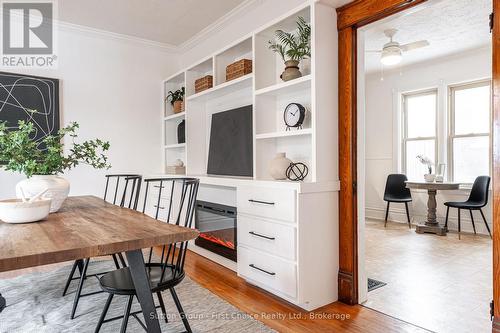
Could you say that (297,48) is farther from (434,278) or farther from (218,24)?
(434,278)

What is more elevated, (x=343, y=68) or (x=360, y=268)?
(x=343, y=68)

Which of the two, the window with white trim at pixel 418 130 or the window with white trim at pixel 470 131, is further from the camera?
the window with white trim at pixel 418 130

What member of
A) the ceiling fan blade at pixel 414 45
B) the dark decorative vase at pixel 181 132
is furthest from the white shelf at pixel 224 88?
the ceiling fan blade at pixel 414 45

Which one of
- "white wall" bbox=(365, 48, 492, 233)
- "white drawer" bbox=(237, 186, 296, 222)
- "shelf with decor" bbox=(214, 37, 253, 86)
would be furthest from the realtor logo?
"white wall" bbox=(365, 48, 492, 233)

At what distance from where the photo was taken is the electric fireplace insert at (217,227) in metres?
3.21

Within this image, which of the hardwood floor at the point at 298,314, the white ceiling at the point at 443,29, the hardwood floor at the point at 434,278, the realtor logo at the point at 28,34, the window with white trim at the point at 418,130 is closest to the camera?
the hardwood floor at the point at 298,314

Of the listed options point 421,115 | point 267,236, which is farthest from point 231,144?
point 421,115

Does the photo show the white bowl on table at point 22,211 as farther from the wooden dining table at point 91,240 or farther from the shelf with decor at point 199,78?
the shelf with decor at point 199,78

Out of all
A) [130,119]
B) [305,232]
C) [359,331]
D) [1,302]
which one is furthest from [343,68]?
[130,119]

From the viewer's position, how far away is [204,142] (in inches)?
168

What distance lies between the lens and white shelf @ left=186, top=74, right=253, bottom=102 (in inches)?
122

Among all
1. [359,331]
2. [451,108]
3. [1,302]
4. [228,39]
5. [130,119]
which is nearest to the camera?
[1,302]

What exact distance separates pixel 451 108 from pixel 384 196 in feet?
5.88

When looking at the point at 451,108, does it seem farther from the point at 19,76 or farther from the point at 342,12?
the point at 19,76
